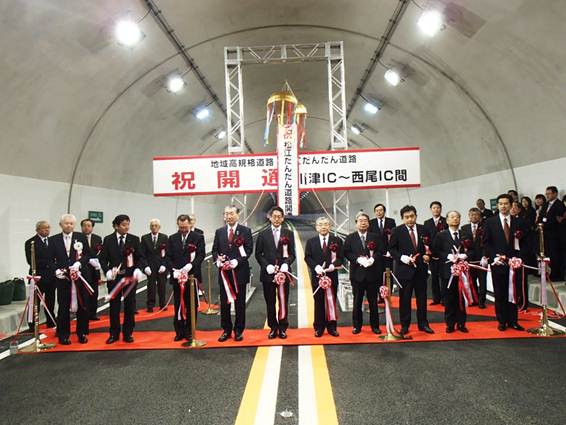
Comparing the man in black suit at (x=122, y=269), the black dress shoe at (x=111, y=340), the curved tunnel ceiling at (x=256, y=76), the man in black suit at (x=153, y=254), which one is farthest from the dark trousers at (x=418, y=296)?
the curved tunnel ceiling at (x=256, y=76)

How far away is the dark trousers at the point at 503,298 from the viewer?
18.8ft

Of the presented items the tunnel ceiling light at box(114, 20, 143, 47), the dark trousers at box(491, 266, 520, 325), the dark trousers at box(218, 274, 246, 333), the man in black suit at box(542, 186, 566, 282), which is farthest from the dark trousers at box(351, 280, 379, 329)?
the tunnel ceiling light at box(114, 20, 143, 47)

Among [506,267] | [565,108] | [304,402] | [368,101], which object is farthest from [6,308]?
[368,101]

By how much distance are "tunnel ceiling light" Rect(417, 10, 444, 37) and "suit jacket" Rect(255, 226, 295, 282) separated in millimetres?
5693

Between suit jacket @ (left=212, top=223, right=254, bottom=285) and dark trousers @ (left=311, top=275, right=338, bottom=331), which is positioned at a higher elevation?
suit jacket @ (left=212, top=223, right=254, bottom=285)

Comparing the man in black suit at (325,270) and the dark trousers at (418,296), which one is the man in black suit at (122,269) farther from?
the dark trousers at (418,296)

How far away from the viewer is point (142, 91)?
417 inches

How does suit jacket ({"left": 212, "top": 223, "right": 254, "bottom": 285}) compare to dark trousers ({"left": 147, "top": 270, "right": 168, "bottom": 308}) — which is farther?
dark trousers ({"left": 147, "top": 270, "right": 168, "bottom": 308})

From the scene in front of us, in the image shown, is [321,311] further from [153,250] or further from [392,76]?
[392,76]

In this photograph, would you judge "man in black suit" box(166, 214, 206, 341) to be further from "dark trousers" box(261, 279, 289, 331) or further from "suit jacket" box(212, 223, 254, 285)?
"dark trousers" box(261, 279, 289, 331)

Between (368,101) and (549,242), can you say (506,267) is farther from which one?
(368,101)

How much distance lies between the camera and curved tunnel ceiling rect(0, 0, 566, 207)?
7156 mm

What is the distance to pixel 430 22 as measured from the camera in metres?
8.27

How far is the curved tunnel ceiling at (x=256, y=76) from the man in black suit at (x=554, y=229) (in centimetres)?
134
